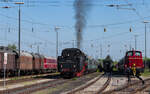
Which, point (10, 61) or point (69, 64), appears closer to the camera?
point (69, 64)

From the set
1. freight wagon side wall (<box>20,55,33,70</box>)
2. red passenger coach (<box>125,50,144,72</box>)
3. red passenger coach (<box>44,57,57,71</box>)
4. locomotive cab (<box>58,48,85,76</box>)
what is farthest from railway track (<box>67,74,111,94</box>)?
red passenger coach (<box>44,57,57,71</box>)

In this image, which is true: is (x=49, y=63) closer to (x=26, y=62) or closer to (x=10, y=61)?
(x=26, y=62)

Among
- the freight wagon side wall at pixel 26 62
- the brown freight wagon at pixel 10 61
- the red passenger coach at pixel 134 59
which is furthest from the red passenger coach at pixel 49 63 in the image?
the red passenger coach at pixel 134 59

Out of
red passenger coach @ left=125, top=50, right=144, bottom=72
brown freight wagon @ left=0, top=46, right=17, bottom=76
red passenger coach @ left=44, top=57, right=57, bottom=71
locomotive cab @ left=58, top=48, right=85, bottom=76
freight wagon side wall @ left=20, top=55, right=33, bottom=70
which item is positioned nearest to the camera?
locomotive cab @ left=58, top=48, right=85, bottom=76

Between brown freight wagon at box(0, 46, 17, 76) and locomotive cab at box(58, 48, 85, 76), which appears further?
brown freight wagon at box(0, 46, 17, 76)

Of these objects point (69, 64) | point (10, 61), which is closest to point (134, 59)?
point (69, 64)

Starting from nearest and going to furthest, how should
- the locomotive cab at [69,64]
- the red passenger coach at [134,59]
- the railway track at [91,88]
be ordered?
the railway track at [91,88] < the locomotive cab at [69,64] < the red passenger coach at [134,59]

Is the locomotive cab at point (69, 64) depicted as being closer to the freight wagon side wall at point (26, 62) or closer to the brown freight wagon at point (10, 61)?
the brown freight wagon at point (10, 61)

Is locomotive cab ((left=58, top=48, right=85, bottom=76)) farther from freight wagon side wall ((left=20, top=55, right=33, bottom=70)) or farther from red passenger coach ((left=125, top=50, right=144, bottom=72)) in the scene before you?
freight wagon side wall ((left=20, top=55, right=33, bottom=70))

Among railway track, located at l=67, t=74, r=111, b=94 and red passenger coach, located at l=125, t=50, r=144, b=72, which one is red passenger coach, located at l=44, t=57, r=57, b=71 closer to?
red passenger coach, located at l=125, t=50, r=144, b=72

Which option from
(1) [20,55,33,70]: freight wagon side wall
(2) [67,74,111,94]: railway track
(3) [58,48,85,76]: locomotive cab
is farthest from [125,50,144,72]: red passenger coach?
(1) [20,55,33,70]: freight wagon side wall

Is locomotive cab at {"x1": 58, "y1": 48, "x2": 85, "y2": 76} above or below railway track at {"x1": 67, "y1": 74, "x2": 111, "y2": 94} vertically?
above

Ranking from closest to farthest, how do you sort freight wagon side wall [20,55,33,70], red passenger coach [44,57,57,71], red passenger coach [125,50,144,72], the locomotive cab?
1. the locomotive cab
2. red passenger coach [125,50,144,72]
3. freight wagon side wall [20,55,33,70]
4. red passenger coach [44,57,57,71]

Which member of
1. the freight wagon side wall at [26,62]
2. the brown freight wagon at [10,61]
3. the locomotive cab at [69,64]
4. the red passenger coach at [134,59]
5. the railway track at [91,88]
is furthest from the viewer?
the freight wagon side wall at [26,62]
